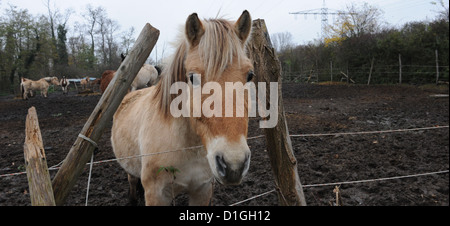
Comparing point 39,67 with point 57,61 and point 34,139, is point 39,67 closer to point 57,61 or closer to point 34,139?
point 57,61

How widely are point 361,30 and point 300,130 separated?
20713 millimetres

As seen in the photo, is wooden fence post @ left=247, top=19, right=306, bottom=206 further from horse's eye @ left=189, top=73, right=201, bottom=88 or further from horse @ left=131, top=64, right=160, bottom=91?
horse @ left=131, top=64, right=160, bottom=91

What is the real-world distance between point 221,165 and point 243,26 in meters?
1.05

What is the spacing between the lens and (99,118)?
1.64m

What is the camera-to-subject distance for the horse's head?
138 cm

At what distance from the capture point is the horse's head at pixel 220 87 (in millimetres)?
1384

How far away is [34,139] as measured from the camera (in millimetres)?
1436

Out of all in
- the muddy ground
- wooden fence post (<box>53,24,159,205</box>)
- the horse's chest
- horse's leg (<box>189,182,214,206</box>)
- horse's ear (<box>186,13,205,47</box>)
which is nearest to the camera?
wooden fence post (<box>53,24,159,205</box>)

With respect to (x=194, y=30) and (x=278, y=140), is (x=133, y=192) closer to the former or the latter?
(x=278, y=140)

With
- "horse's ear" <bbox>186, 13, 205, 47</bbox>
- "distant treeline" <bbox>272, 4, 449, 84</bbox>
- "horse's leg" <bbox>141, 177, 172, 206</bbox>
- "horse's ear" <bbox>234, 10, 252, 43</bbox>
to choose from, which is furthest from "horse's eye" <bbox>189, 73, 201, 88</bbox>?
"distant treeline" <bbox>272, 4, 449, 84</bbox>

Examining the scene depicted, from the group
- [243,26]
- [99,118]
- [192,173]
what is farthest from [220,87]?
[192,173]

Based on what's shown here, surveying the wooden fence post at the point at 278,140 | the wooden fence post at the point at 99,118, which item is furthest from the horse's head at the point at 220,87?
the wooden fence post at the point at 99,118
